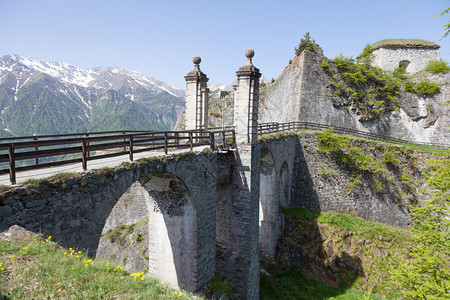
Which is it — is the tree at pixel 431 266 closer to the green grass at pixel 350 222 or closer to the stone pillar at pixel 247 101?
the stone pillar at pixel 247 101

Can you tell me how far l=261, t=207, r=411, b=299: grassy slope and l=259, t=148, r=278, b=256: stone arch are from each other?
1.11 m

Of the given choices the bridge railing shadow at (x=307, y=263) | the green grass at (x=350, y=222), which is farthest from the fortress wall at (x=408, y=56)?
the bridge railing shadow at (x=307, y=263)

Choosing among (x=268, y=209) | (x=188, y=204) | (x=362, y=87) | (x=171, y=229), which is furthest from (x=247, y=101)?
(x=362, y=87)

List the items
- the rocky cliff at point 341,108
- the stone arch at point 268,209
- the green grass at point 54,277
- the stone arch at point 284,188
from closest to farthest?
1. the green grass at point 54,277
2. the stone arch at point 268,209
3. the stone arch at point 284,188
4. the rocky cliff at point 341,108

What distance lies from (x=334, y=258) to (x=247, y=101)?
492 inches

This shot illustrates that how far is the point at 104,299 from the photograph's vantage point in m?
3.91

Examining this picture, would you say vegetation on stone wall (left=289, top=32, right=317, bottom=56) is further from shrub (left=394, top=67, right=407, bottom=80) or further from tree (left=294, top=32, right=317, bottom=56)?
shrub (left=394, top=67, right=407, bottom=80)

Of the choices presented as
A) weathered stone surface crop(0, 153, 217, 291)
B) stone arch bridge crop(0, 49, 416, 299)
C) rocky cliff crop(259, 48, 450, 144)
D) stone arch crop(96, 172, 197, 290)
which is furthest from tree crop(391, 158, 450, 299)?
rocky cliff crop(259, 48, 450, 144)

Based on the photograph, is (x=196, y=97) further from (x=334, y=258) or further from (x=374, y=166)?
(x=374, y=166)

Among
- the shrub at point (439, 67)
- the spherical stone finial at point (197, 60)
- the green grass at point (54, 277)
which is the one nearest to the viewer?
the green grass at point (54, 277)

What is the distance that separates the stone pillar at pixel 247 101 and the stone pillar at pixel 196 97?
1.78m

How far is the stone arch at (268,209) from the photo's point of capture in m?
17.3

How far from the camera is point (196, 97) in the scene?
481 inches

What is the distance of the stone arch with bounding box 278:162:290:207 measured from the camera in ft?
65.1
